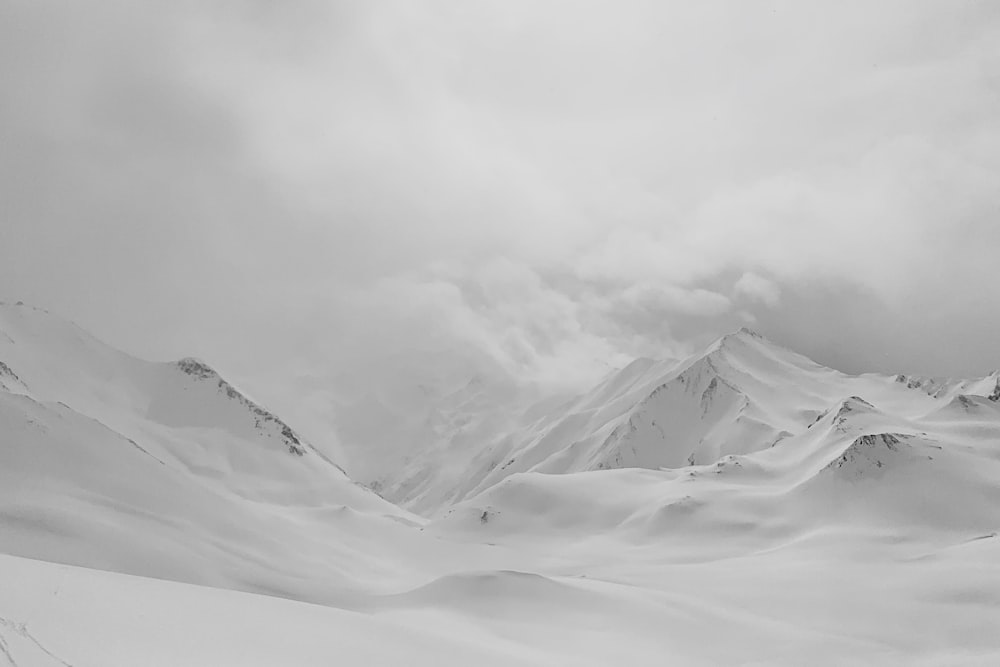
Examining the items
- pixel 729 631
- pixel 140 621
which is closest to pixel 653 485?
pixel 729 631

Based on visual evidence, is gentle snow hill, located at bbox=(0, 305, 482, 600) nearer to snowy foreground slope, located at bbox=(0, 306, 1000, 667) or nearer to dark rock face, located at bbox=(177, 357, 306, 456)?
snowy foreground slope, located at bbox=(0, 306, 1000, 667)

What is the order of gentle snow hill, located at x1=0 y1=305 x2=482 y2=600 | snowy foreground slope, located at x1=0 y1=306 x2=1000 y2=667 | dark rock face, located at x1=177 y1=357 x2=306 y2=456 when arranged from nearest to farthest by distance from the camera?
snowy foreground slope, located at x1=0 y1=306 x2=1000 y2=667
gentle snow hill, located at x1=0 y1=305 x2=482 y2=600
dark rock face, located at x1=177 y1=357 x2=306 y2=456

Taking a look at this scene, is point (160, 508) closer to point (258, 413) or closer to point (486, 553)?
point (486, 553)

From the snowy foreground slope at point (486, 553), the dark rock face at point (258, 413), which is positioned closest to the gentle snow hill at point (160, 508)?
the snowy foreground slope at point (486, 553)

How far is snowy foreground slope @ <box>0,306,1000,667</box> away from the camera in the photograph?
21.5 meters

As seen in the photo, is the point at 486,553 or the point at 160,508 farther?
the point at 486,553

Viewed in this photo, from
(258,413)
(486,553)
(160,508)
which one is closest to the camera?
(160,508)

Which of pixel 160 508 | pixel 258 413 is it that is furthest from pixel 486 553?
pixel 258 413

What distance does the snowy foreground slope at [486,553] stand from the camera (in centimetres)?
2150

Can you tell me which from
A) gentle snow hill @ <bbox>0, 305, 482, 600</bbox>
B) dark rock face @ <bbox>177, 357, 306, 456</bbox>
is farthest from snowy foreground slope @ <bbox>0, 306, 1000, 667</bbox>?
dark rock face @ <bbox>177, 357, 306, 456</bbox>

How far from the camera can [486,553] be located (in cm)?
10744

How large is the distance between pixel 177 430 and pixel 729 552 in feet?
413

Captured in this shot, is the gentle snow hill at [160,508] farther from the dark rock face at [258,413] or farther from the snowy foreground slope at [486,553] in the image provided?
the dark rock face at [258,413]

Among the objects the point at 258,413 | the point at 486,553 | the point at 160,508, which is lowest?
the point at 160,508
